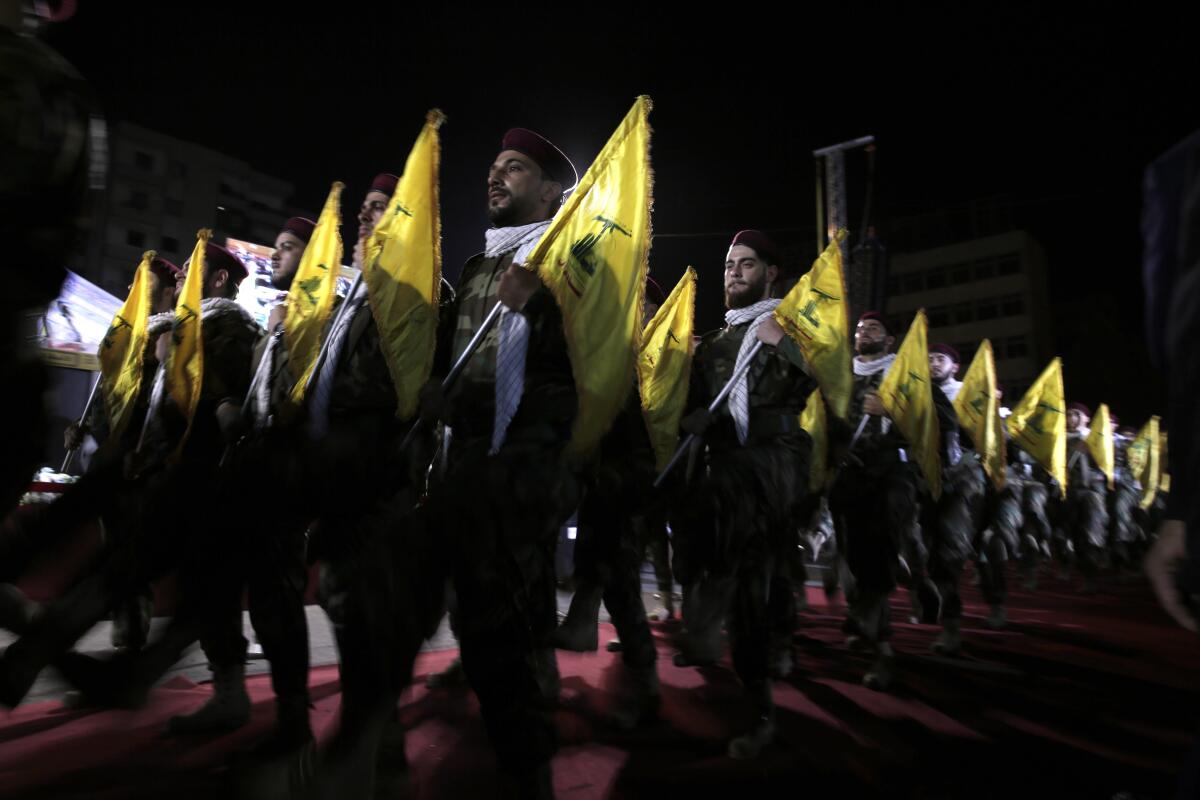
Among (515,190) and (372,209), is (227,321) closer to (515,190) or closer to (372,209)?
(372,209)

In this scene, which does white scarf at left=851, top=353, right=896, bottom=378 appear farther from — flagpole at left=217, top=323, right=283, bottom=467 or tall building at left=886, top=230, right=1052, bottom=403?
tall building at left=886, top=230, right=1052, bottom=403

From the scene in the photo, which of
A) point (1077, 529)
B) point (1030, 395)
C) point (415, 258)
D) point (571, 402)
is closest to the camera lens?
point (571, 402)

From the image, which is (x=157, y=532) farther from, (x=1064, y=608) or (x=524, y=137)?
(x=1064, y=608)

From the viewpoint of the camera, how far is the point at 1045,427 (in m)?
9.42

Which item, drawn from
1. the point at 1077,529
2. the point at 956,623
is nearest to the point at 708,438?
the point at 956,623

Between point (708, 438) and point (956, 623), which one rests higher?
point (708, 438)

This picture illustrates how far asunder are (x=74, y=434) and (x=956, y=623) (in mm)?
6537

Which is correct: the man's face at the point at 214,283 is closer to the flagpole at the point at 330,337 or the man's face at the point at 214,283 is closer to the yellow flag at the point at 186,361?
the yellow flag at the point at 186,361

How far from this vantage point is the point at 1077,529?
481 inches

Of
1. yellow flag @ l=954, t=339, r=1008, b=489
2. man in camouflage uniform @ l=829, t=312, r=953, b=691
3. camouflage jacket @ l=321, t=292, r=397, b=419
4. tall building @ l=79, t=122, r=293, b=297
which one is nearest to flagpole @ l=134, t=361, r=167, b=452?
camouflage jacket @ l=321, t=292, r=397, b=419

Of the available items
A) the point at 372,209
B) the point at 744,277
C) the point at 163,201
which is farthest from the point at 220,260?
the point at 163,201

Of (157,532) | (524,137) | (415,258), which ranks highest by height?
(524,137)

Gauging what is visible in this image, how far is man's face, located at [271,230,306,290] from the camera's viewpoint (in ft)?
14.0

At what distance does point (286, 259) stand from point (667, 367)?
2.30 metres
